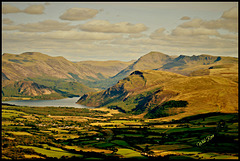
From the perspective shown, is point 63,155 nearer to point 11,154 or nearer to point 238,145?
point 11,154

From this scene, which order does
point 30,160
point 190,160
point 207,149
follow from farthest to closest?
1. point 207,149
2. point 30,160
3. point 190,160

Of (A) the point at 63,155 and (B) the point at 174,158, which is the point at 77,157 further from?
(B) the point at 174,158

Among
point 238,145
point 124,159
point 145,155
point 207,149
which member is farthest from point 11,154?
point 238,145

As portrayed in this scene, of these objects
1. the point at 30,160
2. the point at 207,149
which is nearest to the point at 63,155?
the point at 30,160

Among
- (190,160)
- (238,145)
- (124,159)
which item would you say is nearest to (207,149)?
(238,145)

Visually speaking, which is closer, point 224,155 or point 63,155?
point 224,155

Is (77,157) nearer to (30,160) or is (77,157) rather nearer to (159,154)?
(30,160)

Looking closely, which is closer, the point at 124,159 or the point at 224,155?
the point at 224,155

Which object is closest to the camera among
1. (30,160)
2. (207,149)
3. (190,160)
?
(190,160)
